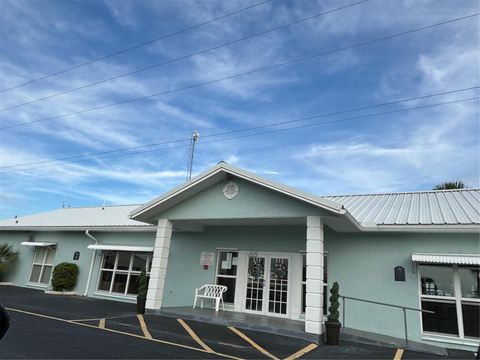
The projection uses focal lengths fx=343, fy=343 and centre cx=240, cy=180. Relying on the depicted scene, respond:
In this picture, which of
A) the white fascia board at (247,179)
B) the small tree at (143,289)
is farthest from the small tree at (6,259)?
the white fascia board at (247,179)

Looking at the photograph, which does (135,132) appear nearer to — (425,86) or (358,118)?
(358,118)

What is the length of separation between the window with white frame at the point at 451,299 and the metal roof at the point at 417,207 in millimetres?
1307

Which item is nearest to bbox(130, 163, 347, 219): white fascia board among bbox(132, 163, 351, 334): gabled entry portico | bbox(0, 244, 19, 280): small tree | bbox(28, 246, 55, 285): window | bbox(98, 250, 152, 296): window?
bbox(132, 163, 351, 334): gabled entry portico

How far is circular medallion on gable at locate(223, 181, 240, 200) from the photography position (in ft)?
34.5

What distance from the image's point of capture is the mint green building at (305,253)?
8.98 meters

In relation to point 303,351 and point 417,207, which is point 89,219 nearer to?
point 303,351

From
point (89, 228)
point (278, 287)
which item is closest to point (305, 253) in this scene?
point (278, 287)

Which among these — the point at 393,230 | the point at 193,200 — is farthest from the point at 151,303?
the point at 393,230

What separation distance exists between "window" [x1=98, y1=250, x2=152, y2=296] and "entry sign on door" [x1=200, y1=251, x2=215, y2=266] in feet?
9.39

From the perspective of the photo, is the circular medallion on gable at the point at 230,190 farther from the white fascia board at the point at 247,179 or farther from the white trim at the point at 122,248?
the white trim at the point at 122,248

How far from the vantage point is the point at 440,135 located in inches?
515

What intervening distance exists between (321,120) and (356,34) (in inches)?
154

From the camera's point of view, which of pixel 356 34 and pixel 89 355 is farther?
pixel 356 34

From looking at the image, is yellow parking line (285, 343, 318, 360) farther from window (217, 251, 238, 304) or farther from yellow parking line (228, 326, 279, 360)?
window (217, 251, 238, 304)
